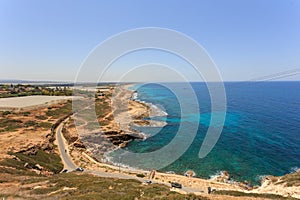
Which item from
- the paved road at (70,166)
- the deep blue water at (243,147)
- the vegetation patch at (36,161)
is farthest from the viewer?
the deep blue water at (243,147)

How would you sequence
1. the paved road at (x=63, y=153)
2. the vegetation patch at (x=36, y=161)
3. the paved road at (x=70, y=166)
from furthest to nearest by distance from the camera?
the paved road at (x=63, y=153) < the paved road at (x=70, y=166) < the vegetation patch at (x=36, y=161)

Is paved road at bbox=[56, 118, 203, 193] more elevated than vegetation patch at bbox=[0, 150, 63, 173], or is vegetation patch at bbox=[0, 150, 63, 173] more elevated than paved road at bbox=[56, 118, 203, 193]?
vegetation patch at bbox=[0, 150, 63, 173]

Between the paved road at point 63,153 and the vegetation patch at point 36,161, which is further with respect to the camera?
the paved road at point 63,153

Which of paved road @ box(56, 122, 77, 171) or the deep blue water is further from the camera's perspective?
the deep blue water

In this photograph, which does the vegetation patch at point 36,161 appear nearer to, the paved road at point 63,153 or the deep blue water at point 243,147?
the paved road at point 63,153

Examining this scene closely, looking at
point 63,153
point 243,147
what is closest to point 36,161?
point 63,153

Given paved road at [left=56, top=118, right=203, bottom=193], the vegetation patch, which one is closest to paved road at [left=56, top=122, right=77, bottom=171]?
paved road at [left=56, top=118, right=203, bottom=193]

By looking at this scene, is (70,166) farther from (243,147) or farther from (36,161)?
(243,147)

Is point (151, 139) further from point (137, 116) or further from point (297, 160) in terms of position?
point (297, 160)

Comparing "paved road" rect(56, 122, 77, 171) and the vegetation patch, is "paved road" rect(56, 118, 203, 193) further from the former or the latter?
the vegetation patch

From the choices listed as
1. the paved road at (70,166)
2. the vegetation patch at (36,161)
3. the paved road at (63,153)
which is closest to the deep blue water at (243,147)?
the paved road at (70,166)

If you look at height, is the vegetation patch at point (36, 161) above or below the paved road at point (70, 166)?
above

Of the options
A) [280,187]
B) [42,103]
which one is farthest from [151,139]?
[42,103]
